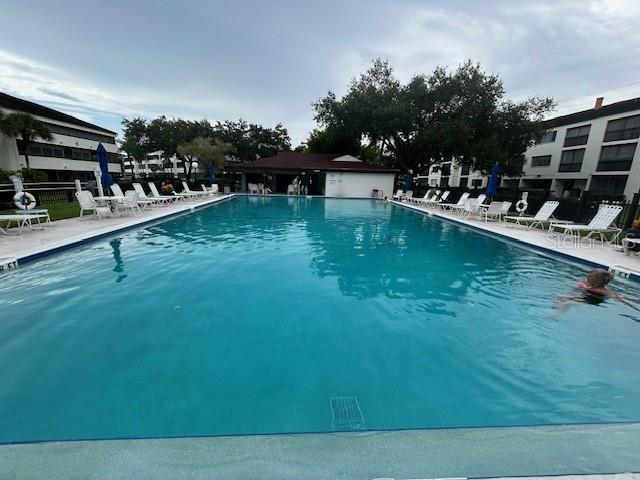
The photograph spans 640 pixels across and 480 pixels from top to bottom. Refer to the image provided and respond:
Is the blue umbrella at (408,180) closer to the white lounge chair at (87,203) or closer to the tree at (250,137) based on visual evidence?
the white lounge chair at (87,203)

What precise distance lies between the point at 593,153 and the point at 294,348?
123ft

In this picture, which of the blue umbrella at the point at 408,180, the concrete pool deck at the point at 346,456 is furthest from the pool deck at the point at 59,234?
the blue umbrella at the point at 408,180

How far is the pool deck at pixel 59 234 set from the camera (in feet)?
18.8

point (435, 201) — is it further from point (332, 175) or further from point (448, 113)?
point (448, 113)

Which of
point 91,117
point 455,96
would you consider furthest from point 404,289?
point 91,117

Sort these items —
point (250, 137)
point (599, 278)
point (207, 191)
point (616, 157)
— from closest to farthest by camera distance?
point (599, 278), point (207, 191), point (616, 157), point (250, 137)

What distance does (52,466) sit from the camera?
5.33 ft

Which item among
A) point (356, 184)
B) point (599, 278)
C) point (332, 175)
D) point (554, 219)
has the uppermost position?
point (332, 175)

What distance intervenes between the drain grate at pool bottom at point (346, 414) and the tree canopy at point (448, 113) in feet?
75.8

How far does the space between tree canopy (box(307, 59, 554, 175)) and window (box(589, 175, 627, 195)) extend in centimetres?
915

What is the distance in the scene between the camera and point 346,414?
7.23ft

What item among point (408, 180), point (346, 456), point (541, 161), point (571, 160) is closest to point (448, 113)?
point (408, 180)

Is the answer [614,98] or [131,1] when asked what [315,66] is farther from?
[614,98]

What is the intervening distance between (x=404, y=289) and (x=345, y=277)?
1125 millimetres
